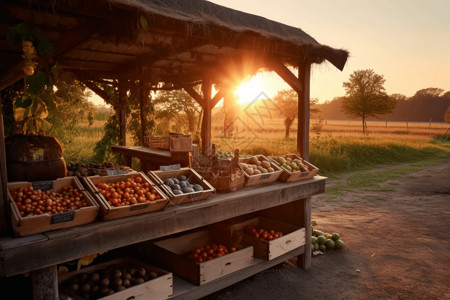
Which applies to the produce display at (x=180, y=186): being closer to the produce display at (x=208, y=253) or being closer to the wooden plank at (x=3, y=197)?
the produce display at (x=208, y=253)

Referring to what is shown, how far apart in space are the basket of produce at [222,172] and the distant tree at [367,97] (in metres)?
28.7

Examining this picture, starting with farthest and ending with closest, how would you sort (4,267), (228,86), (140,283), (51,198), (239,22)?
(228,86) → (239,22) → (140,283) → (51,198) → (4,267)

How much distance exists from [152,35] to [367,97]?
1144 inches

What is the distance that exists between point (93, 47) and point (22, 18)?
1504 mm

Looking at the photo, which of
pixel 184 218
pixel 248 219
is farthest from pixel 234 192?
pixel 248 219

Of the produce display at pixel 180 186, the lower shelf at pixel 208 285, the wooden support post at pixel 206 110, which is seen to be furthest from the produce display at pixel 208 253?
the wooden support post at pixel 206 110

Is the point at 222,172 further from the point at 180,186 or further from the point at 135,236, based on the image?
the point at 135,236

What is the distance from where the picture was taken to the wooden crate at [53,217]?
2162 mm

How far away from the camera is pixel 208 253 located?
3.69 m

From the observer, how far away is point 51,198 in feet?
8.00

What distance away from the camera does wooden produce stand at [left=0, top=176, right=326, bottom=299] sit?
2.12 m

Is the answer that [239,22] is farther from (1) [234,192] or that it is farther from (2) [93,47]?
(2) [93,47]

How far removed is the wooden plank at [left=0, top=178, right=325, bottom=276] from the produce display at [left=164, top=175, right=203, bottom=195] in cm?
14

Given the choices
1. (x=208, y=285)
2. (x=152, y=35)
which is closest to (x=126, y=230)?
(x=208, y=285)
